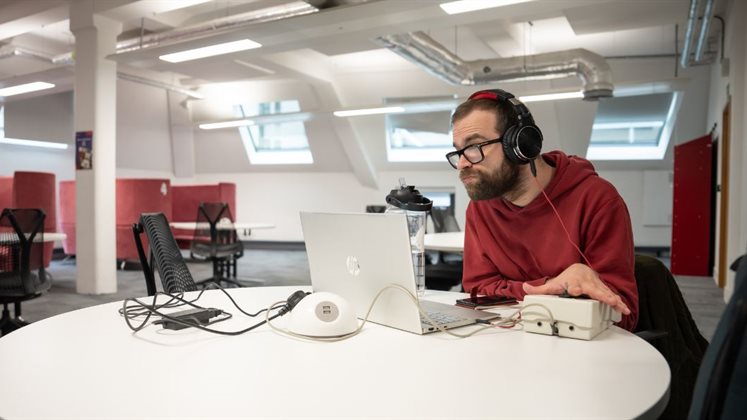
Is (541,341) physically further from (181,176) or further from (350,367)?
(181,176)

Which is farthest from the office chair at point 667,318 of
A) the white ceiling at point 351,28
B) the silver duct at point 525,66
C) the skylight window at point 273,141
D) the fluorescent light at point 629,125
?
the skylight window at point 273,141

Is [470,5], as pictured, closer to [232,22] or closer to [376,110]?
[232,22]

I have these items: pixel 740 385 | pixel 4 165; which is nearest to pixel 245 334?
pixel 740 385

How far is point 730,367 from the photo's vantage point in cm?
51

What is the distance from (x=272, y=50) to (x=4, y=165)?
254 inches

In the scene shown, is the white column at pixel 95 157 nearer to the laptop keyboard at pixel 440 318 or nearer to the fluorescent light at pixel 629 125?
the laptop keyboard at pixel 440 318

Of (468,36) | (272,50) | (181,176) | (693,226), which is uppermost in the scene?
(468,36)

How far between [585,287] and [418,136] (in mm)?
10875

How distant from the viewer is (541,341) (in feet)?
3.76

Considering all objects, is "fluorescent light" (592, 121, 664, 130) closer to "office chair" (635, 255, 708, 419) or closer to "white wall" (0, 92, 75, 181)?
"office chair" (635, 255, 708, 419)

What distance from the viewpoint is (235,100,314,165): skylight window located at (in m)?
12.4

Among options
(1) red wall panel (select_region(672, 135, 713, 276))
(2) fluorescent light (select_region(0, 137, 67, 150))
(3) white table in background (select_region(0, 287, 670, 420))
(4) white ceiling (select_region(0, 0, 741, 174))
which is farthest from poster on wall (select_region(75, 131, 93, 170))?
(1) red wall panel (select_region(672, 135, 713, 276))

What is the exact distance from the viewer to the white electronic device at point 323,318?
3.82 feet

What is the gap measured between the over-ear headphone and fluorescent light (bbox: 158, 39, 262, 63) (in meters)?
4.96
